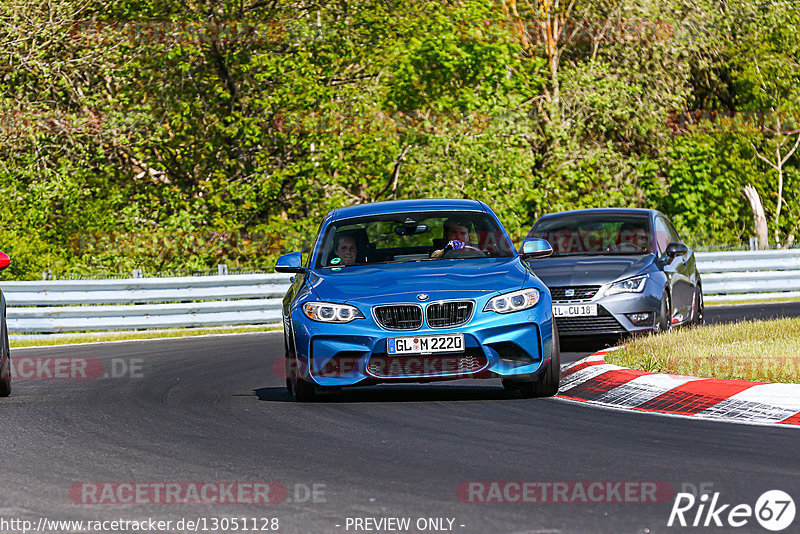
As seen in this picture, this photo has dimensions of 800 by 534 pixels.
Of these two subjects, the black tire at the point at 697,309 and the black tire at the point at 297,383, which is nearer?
the black tire at the point at 297,383

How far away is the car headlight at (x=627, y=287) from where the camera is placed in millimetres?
14180

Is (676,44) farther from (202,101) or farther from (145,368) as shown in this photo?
(145,368)

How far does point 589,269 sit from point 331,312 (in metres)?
5.15

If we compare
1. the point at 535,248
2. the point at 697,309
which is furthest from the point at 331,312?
the point at 697,309

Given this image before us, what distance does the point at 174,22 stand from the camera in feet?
90.3

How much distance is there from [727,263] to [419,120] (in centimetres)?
762

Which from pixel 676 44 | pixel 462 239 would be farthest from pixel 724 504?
pixel 676 44

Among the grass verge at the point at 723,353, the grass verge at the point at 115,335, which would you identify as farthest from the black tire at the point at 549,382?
the grass verge at the point at 115,335

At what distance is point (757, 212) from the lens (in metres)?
37.7

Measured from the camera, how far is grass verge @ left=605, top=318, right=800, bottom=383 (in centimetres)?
1017

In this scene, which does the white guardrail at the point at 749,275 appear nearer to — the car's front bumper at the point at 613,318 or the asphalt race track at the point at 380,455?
the car's front bumper at the point at 613,318

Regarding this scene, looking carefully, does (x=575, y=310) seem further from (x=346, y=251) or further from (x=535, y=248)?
(x=346, y=251)

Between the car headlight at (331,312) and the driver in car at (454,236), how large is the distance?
4.75 feet

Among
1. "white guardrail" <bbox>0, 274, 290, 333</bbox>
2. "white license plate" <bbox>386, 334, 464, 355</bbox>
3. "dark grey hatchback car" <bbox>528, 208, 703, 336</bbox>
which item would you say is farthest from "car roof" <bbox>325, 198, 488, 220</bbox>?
"white guardrail" <bbox>0, 274, 290, 333</bbox>
